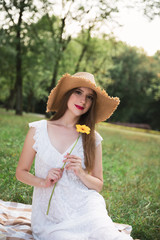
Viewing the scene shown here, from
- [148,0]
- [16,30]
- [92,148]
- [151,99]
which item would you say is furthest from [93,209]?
[151,99]

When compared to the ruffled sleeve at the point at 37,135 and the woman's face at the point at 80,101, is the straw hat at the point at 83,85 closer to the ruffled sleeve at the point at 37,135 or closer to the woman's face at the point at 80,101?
the woman's face at the point at 80,101

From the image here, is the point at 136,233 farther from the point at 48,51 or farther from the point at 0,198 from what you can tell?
the point at 48,51

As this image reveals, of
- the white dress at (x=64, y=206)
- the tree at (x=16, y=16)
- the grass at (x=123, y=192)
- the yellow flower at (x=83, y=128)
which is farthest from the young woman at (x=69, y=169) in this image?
the tree at (x=16, y=16)

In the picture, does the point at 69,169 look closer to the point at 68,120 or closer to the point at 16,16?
the point at 68,120

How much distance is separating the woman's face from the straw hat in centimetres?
6

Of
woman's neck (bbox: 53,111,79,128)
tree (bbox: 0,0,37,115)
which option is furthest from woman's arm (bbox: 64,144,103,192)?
tree (bbox: 0,0,37,115)

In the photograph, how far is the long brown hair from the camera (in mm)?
2506

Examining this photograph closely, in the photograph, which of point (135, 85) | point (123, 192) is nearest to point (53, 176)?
point (123, 192)

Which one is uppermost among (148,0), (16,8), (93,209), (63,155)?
(148,0)

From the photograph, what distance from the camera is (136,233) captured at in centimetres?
342

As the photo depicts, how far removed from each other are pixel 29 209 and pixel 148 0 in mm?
14235

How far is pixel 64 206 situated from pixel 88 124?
2.67 feet

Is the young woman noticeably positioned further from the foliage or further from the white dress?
the foliage

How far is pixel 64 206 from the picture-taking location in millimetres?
2322
